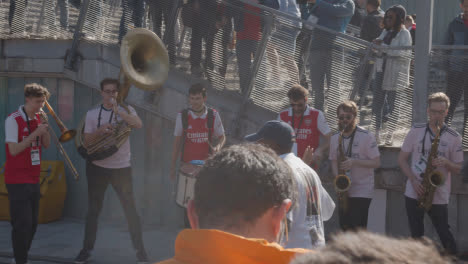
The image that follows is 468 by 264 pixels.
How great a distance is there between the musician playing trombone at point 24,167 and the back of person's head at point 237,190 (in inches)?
186

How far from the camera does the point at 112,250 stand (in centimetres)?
780

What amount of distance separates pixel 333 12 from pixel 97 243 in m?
4.22

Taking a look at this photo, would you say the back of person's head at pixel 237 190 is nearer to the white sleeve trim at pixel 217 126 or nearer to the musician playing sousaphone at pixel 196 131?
the musician playing sousaphone at pixel 196 131

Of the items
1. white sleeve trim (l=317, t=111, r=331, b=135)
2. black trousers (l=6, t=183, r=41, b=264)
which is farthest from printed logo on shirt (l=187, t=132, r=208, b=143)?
black trousers (l=6, t=183, r=41, b=264)

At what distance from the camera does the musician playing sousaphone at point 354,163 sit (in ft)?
21.2

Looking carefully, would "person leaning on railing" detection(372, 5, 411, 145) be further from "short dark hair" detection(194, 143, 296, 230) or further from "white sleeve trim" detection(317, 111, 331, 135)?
"short dark hair" detection(194, 143, 296, 230)

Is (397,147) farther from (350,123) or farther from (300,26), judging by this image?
(300,26)

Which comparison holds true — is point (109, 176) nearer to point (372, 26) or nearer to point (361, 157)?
point (361, 157)

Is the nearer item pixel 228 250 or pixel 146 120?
pixel 228 250

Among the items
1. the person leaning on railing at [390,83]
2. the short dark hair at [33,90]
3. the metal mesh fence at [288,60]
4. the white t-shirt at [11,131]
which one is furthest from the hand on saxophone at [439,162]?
the white t-shirt at [11,131]

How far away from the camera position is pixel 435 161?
20.6 feet

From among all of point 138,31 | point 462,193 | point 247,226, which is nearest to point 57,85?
point 138,31

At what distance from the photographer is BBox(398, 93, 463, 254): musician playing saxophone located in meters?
6.24

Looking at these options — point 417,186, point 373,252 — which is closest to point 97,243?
point 417,186
